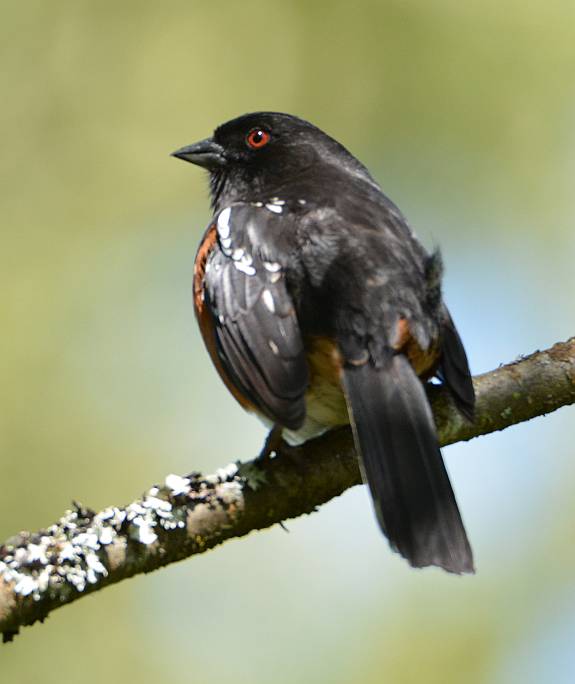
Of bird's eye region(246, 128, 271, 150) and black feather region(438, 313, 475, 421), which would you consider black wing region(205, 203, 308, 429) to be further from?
bird's eye region(246, 128, 271, 150)

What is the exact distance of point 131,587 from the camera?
606 cm

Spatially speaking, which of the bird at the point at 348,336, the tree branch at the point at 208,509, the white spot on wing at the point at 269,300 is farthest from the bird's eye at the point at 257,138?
the tree branch at the point at 208,509

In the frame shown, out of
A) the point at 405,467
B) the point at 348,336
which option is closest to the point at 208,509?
the point at 405,467

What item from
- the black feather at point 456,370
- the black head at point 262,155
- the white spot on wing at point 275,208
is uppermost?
the black head at point 262,155

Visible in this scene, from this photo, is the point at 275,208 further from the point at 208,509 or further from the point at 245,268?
the point at 208,509

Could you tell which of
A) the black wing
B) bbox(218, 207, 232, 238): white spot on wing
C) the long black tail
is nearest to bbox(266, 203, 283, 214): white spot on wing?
the black wing

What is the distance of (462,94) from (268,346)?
393cm

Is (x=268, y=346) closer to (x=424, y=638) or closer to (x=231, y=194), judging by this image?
(x=231, y=194)

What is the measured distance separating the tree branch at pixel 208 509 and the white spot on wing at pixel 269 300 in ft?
1.45

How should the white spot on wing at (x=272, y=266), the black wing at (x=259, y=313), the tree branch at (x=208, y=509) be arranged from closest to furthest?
the tree branch at (x=208, y=509) < the black wing at (x=259, y=313) < the white spot on wing at (x=272, y=266)

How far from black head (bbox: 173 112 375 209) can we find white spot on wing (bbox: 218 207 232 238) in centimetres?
26

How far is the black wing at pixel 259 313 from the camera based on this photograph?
334 cm

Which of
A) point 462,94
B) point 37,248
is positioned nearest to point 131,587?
point 37,248

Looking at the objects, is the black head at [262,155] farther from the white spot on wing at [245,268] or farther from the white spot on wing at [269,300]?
the white spot on wing at [269,300]
